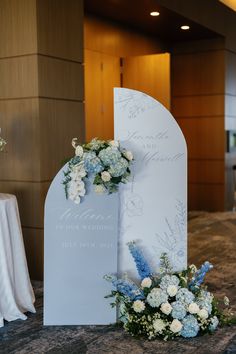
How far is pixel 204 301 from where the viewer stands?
3432 millimetres

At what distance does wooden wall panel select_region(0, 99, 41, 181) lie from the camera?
4672 millimetres

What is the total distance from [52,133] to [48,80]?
0.50m

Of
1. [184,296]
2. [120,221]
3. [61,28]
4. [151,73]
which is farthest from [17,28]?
[151,73]

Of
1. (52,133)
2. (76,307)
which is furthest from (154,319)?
(52,133)

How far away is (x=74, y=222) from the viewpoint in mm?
3604

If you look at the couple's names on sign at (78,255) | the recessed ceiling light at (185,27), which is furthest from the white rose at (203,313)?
the recessed ceiling light at (185,27)

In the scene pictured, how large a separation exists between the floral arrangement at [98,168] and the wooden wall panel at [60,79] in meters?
1.43

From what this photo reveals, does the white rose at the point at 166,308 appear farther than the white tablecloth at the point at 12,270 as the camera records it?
No

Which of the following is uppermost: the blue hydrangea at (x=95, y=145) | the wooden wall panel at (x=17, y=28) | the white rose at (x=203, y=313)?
the wooden wall panel at (x=17, y=28)

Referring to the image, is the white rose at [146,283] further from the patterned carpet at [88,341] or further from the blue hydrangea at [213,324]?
the blue hydrangea at [213,324]

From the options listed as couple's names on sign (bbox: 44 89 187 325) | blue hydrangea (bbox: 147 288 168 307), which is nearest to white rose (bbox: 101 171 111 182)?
couple's names on sign (bbox: 44 89 187 325)

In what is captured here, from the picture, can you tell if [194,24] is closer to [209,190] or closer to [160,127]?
[209,190]

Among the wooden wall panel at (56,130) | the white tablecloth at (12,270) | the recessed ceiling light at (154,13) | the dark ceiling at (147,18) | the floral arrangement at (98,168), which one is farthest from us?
the recessed ceiling light at (154,13)

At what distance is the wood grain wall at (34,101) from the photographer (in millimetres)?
4637
